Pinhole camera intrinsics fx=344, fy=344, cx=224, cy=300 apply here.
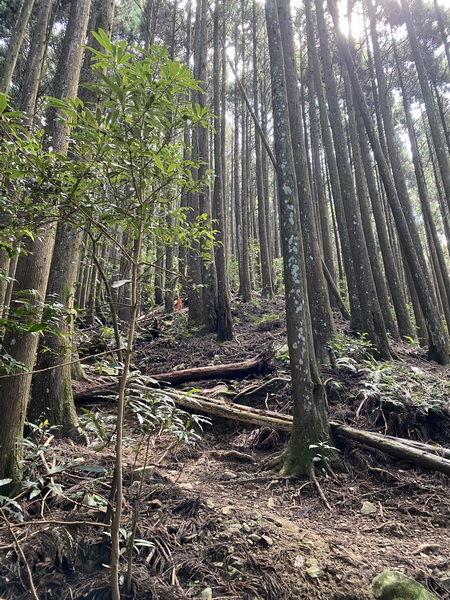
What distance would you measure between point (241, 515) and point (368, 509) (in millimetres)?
1216

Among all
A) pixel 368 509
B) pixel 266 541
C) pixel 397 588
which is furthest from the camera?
pixel 368 509

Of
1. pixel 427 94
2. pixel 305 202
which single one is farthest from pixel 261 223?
pixel 305 202

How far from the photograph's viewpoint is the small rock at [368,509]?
9.80 feet

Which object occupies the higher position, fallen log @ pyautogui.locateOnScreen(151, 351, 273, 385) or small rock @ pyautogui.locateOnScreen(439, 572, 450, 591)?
fallen log @ pyautogui.locateOnScreen(151, 351, 273, 385)

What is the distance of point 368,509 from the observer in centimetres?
302

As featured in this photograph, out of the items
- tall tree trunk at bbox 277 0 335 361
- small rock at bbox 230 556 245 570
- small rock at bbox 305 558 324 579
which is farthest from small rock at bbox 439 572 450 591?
tall tree trunk at bbox 277 0 335 361

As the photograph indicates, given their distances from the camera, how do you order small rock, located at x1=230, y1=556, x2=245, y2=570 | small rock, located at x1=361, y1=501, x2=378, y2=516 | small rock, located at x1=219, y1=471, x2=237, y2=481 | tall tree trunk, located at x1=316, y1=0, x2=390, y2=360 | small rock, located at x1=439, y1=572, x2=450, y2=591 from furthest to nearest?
tall tree trunk, located at x1=316, y1=0, x2=390, y2=360 < small rock, located at x1=219, y1=471, x2=237, y2=481 < small rock, located at x1=361, y1=501, x2=378, y2=516 < small rock, located at x1=230, y1=556, x2=245, y2=570 < small rock, located at x1=439, y1=572, x2=450, y2=591

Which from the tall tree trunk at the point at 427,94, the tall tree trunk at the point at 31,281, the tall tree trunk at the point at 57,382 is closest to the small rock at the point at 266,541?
the tall tree trunk at the point at 31,281

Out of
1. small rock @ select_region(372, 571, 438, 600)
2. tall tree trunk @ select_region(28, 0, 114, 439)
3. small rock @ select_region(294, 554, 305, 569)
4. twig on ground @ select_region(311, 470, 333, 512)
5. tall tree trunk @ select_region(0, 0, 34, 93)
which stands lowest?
small rock @ select_region(372, 571, 438, 600)

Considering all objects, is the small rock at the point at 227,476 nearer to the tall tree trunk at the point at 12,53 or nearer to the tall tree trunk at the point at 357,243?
the tall tree trunk at the point at 357,243

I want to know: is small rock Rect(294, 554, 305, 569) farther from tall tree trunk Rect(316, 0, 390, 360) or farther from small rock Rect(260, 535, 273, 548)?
tall tree trunk Rect(316, 0, 390, 360)

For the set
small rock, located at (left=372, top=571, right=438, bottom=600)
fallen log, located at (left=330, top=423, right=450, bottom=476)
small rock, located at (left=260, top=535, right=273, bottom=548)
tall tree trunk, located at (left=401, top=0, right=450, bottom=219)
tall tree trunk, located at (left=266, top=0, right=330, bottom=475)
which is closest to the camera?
small rock, located at (left=372, top=571, right=438, bottom=600)

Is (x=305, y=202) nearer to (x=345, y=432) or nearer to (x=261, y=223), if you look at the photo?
(x=345, y=432)

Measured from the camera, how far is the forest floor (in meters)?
1.95
